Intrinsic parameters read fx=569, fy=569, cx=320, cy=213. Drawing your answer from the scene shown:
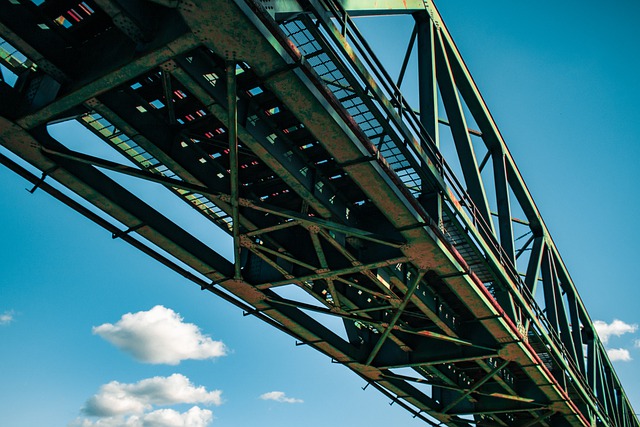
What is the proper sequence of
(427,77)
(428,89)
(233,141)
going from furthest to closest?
(427,77) → (428,89) → (233,141)

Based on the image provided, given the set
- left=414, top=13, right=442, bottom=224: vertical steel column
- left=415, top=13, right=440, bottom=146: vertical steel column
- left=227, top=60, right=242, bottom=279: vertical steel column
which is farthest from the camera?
left=415, top=13, right=440, bottom=146: vertical steel column

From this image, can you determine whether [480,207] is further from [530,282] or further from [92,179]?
[92,179]

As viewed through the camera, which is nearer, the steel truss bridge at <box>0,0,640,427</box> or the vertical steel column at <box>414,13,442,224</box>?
the steel truss bridge at <box>0,0,640,427</box>

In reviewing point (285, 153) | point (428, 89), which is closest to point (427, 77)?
point (428, 89)

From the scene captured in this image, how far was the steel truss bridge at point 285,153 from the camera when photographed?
7.63m

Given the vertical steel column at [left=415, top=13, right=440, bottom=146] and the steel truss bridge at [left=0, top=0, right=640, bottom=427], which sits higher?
the vertical steel column at [left=415, top=13, right=440, bottom=146]

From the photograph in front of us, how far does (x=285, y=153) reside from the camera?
32.9ft

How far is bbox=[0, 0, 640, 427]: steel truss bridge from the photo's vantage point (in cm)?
763

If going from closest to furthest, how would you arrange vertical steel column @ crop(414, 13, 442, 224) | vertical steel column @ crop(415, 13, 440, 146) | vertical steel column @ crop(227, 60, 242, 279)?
vertical steel column @ crop(227, 60, 242, 279) < vertical steel column @ crop(414, 13, 442, 224) < vertical steel column @ crop(415, 13, 440, 146)

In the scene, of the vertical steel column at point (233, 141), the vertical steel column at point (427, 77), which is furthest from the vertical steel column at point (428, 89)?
the vertical steel column at point (233, 141)

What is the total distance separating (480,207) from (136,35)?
30.0 ft

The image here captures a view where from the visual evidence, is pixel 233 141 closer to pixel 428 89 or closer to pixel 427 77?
pixel 428 89

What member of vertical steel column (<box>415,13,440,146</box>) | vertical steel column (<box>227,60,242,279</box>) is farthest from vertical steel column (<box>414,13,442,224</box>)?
vertical steel column (<box>227,60,242,279</box>)

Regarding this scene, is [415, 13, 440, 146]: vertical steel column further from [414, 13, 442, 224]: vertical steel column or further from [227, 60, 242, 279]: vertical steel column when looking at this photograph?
[227, 60, 242, 279]: vertical steel column
